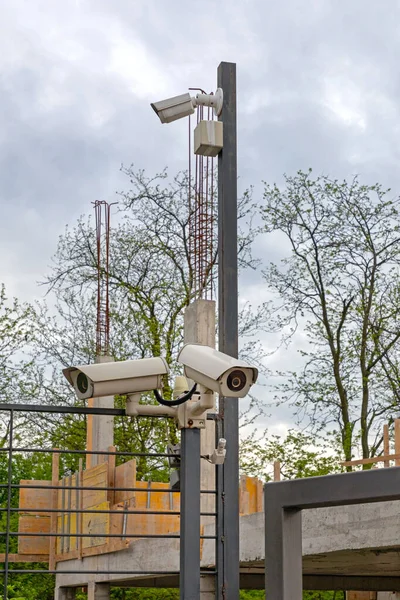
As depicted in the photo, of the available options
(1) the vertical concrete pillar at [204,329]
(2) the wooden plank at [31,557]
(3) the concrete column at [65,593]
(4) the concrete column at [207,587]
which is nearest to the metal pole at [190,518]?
(1) the vertical concrete pillar at [204,329]

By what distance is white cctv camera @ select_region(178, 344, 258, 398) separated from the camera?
15.4 feet

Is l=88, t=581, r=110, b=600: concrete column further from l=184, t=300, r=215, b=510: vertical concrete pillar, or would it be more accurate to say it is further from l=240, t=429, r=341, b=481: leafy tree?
l=240, t=429, r=341, b=481: leafy tree

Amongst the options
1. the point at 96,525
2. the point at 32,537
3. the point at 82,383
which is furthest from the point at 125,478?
the point at 82,383

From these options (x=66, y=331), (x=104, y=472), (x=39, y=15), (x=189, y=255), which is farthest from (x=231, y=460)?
(x=66, y=331)

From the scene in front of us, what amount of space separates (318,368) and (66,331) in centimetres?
530

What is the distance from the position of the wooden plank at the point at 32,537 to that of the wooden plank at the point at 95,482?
3.36 ft

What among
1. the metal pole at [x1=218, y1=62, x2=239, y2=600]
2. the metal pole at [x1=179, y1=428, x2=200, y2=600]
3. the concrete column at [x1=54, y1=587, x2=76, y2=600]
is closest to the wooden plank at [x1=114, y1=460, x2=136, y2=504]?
the concrete column at [x1=54, y1=587, x2=76, y2=600]

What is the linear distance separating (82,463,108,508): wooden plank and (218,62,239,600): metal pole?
828 cm

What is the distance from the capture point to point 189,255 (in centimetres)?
1980

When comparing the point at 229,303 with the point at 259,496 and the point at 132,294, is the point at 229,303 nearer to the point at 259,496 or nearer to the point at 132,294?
the point at 259,496

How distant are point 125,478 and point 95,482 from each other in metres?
1.55

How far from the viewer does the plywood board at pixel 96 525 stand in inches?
538

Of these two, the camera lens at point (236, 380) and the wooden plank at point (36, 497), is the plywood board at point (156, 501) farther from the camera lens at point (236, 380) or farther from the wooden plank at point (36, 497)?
the camera lens at point (236, 380)

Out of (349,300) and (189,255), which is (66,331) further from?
(349,300)
